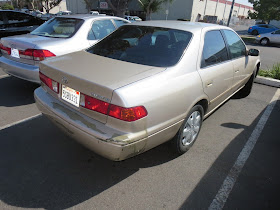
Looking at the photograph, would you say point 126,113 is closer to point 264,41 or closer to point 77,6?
point 264,41

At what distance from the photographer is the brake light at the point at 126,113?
1912 mm

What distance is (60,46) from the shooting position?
161 inches

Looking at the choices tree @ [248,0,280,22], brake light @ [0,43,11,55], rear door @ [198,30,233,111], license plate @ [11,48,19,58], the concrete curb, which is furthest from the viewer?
tree @ [248,0,280,22]

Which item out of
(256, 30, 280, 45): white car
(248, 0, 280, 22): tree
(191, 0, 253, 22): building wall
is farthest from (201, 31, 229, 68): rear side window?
(191, 0, 253, 22): building wall

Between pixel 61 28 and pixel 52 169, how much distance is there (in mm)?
3238

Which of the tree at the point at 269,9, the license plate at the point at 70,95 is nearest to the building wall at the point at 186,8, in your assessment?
the tree at the point at 269,9

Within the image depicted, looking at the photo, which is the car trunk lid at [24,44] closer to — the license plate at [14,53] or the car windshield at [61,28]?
the license plate at [14,53]

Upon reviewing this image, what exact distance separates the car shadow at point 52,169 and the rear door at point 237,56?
1921 millimetres

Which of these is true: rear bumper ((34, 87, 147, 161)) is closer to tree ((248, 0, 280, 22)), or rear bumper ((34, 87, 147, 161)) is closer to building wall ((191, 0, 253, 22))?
tree ((248, 0, 280, 22))

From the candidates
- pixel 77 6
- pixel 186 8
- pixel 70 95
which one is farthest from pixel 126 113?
pixel 77 6

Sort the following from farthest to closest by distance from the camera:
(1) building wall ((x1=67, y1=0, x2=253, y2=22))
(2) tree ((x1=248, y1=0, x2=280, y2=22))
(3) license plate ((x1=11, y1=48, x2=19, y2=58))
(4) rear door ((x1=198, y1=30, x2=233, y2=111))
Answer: (1) building wall ((x1=67, y1=0, x2=253, y2=22))
(2) tree ((x1=248, y1=0, x2=280, y2=22))
(3) license plate ((x1=11, y1=48, x2=19, y2=58))
(4) rear door ((x1=198, y1=30, x2=233, y2=111))

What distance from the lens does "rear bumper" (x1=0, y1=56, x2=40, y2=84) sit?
12.7 feet

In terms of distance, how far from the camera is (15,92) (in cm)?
455

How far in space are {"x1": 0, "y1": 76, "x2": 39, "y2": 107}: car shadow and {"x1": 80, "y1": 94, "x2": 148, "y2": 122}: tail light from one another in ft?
8.71
